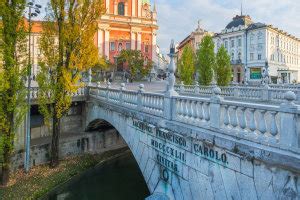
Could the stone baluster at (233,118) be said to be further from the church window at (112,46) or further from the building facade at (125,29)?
the church window at (112,46)

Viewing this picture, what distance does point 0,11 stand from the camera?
1425cm

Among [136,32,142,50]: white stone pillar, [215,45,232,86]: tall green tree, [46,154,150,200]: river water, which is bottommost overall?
[46,154,150,200]: river water

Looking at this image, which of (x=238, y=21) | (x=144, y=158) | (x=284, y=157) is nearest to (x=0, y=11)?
(x=144, y=158)

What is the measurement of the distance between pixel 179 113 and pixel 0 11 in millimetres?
10721

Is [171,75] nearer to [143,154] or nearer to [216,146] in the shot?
[143,154]

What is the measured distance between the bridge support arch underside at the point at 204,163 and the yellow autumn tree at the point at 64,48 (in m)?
5.64

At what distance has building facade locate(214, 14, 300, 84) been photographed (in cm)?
6066

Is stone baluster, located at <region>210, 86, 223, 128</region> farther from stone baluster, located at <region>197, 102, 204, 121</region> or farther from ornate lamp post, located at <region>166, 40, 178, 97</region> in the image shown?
ornate lamp post, located at <region>166, 40, 178, 97</region>

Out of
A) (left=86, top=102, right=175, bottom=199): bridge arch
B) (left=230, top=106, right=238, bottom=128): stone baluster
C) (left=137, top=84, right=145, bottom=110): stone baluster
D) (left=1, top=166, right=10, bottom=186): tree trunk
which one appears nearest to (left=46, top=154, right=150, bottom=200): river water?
(left=1, top=166, right=10, bottom=186): tree trunk

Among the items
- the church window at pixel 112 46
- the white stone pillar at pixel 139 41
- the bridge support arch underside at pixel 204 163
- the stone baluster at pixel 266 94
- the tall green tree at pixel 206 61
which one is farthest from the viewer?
the white stone pillar at pixel 139 41

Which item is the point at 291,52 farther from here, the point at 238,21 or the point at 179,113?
the point at 179,113

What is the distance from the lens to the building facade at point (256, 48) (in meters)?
60.7

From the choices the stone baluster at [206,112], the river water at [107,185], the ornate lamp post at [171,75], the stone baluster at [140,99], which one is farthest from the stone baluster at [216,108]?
the river water at [107,185]

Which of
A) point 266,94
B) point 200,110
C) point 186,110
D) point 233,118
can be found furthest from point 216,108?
point 266,94
